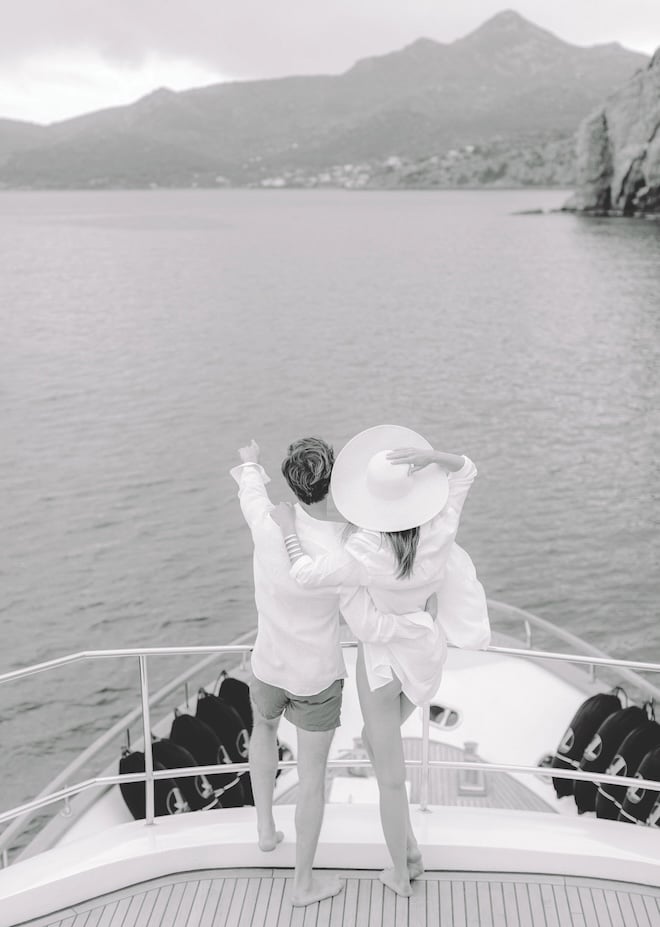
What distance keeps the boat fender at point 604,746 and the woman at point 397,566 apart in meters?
3.09

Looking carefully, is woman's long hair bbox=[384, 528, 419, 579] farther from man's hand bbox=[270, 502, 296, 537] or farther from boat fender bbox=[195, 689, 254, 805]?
boat fender bbox=[195, 689, 254, 805]

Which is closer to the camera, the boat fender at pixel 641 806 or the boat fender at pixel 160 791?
the boat fender at pixel 641 806

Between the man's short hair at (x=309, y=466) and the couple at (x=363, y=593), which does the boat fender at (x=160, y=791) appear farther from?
the man's short hair at (x=309, y=466)

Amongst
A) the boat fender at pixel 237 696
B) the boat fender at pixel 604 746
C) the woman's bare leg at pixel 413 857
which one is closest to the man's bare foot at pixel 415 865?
the woman's bare leg at pixel 413 857

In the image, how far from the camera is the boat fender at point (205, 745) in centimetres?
639

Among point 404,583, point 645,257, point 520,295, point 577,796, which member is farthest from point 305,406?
point 645,257

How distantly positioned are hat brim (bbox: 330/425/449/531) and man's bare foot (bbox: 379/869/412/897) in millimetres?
1582

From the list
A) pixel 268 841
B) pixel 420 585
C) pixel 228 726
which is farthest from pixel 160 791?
pixel 420 585

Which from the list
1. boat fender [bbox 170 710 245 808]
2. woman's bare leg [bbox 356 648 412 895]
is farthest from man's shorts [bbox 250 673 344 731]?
boat fender [bbox 170 710 245 808]

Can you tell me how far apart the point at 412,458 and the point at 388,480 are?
0.13 meters

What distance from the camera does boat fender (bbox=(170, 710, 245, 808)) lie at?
639 cm

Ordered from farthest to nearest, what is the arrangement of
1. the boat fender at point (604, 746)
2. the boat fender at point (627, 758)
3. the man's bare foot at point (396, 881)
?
1. the boat fender at point (604, 746)
2. the boat fender at point (627, 758)
3. the man's bare foot at point (396, 881)

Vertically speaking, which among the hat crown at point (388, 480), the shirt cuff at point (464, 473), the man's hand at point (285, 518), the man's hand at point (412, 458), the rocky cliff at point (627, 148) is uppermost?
the man's hand at point (412, 458)

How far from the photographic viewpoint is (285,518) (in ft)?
10.8
